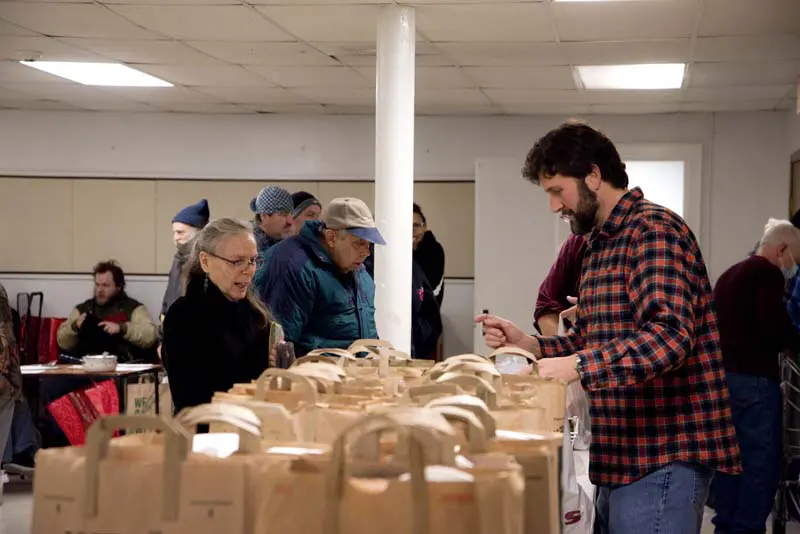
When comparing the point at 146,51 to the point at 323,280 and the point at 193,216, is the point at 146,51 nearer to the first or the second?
the point at 193,216

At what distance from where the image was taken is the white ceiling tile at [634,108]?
858 centimetres

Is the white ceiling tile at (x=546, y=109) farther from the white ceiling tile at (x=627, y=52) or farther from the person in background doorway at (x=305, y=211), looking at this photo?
the person in background doorway at (x=305, y=211)

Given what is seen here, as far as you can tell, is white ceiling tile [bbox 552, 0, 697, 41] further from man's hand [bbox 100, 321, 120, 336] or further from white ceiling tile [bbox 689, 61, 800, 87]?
man's hand [bbox 100, 321, 120, 336]

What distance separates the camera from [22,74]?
757cm

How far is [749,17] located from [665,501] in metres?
3.52

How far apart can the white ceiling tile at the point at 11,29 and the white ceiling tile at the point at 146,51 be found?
24cm

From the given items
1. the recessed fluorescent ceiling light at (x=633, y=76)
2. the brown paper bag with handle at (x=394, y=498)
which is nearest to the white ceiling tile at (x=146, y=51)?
the recessed fluorescent ceiling light at (x=633, y=76)

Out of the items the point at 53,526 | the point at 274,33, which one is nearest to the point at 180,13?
the point at 274,33

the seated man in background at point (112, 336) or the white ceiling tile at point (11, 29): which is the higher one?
the white ceiling tile at point (11, 29)

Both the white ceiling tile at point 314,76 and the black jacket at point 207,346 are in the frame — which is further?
the white ceiling tile at point 314,76

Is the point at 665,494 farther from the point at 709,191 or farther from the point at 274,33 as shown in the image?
the point at 709,191

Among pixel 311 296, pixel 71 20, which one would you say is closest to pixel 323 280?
pixel 311 296

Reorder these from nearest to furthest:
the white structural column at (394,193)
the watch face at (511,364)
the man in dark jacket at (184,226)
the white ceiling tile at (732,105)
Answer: the watch face at (511,364) < the white structural column at (394,193) < the man in dark jacket at (184,226) < the white ceiling tile at (732,105)

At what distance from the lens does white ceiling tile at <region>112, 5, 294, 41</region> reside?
17.6 feet
